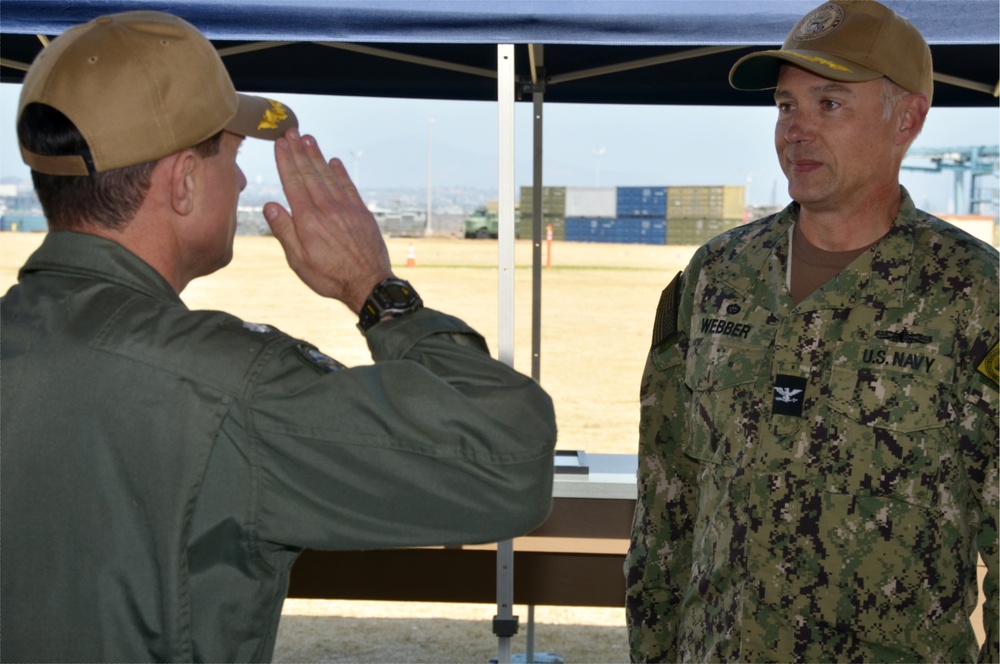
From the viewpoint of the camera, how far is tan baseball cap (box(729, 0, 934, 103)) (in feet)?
6.29

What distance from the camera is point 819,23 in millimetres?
2027

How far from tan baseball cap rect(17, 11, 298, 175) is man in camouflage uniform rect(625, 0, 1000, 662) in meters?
1.21

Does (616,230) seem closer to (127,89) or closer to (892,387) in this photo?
(892,387)

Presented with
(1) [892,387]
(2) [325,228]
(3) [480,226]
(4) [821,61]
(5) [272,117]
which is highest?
(4) [821,61]

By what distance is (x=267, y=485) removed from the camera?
0.98m

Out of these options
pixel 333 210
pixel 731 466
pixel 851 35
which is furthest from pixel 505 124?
pixel 333 210

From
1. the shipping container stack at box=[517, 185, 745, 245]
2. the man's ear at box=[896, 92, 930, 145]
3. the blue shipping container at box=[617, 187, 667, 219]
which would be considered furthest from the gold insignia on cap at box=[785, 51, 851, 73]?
the blue shipping container at box=[617, 187, 667, 219]

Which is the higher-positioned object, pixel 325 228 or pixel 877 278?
pixel 325 228

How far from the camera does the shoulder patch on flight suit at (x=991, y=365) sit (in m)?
1.73

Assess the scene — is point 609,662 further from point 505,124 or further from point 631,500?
point 505,124

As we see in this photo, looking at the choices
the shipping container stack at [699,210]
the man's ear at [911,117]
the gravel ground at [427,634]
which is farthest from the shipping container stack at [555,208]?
the man's ear at [911,117]

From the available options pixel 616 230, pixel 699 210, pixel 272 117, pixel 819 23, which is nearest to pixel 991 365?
pixel 819 23

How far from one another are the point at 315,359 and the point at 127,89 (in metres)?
0.34

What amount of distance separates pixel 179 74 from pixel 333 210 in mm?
213
